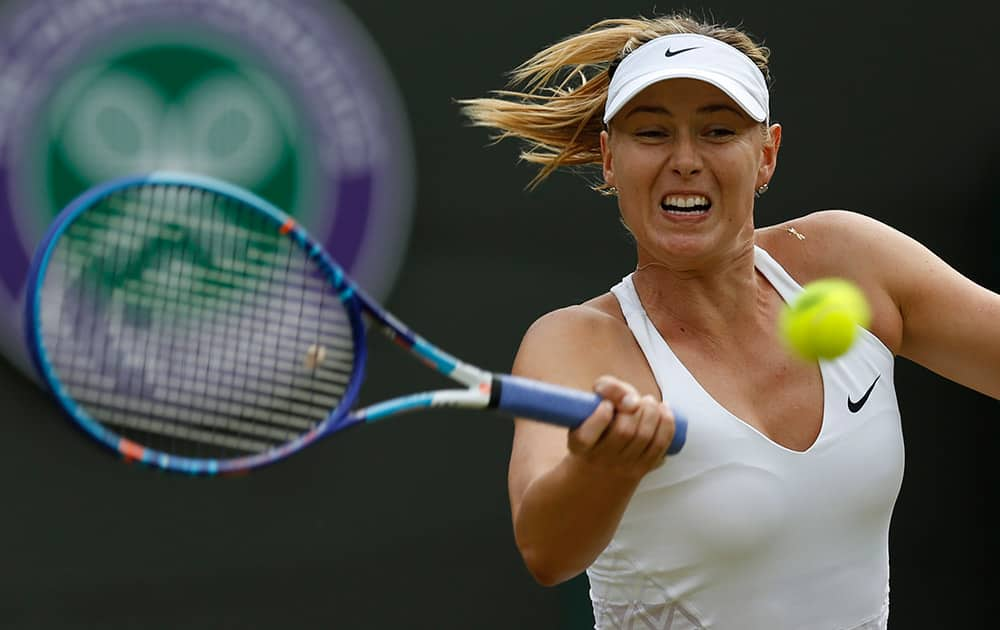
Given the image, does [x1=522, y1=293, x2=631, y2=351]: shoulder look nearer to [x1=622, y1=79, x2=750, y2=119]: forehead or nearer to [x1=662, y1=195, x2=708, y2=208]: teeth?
[x1=662, y1=195, x2=708, y2=208]: teeth

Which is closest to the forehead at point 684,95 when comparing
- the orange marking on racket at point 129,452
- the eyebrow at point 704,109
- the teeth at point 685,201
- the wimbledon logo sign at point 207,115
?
the eyebrow at point 704,109

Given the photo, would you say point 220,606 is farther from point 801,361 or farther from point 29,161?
point 801,361

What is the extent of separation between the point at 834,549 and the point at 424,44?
5.95 ft

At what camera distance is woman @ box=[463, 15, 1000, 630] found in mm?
1953

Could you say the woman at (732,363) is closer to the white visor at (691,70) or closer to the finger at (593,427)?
the white visor at (691,70)

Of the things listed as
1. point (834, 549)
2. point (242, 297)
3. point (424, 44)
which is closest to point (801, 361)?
point (834, 549)

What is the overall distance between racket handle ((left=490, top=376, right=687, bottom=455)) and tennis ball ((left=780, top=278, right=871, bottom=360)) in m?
0.21

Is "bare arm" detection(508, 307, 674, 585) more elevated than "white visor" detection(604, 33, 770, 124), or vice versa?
"white visor" detection(604, 33, 770, 124)

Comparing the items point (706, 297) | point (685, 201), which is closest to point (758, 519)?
point (706, 297)

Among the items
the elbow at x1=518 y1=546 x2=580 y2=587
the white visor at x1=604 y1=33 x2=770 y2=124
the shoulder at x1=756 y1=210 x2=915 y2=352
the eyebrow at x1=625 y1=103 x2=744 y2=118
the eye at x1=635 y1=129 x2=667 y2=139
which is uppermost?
the white visor at x1=604 y1=33 x2=770 y2=124

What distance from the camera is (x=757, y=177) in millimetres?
2109

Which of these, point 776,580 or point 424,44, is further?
point 424,44

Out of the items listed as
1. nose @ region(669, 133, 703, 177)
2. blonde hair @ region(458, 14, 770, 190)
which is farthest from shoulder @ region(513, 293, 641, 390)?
blonde hair @ region(458, 14, 770, 190)

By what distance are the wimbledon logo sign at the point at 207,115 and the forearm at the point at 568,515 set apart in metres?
1.64
